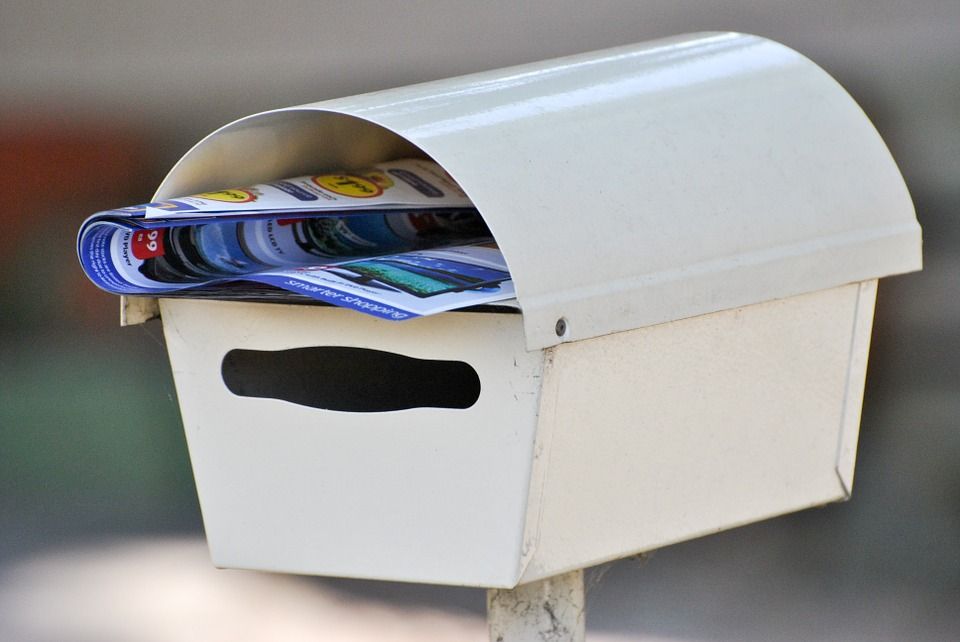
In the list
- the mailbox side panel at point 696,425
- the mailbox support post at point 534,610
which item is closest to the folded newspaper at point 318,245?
the mailbox side panel at point 696,425

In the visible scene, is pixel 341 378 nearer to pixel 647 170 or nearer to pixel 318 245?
pixel 318 245

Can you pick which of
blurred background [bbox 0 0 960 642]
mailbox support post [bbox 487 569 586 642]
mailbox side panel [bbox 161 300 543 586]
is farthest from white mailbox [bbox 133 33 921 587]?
blurred background [bbox 0 0 960 642]

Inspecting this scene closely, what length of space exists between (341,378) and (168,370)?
217cm

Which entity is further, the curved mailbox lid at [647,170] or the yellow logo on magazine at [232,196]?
the yellow logo on magazine at [232,196]

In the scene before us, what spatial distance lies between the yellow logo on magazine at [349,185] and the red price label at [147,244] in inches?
6.1

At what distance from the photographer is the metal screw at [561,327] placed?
913 mm

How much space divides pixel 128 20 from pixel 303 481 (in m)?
2.30

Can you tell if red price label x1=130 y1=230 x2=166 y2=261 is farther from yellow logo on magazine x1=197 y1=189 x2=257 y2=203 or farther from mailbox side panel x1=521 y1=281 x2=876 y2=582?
mailbox side panel x1=521 y1=281 x2=876 y2=582

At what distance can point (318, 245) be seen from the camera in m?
1.20

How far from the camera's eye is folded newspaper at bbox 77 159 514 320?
3.08 feet

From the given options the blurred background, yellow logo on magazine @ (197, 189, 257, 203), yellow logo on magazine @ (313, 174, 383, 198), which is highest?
yellow logo on magazine @ (197, 189, 257, 203)

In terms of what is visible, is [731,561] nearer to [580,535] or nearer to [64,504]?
[64,504]

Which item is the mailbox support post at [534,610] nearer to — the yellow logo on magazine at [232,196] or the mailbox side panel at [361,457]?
the mailbox side panel at [361,457]

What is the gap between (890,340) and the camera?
8.37 ft
